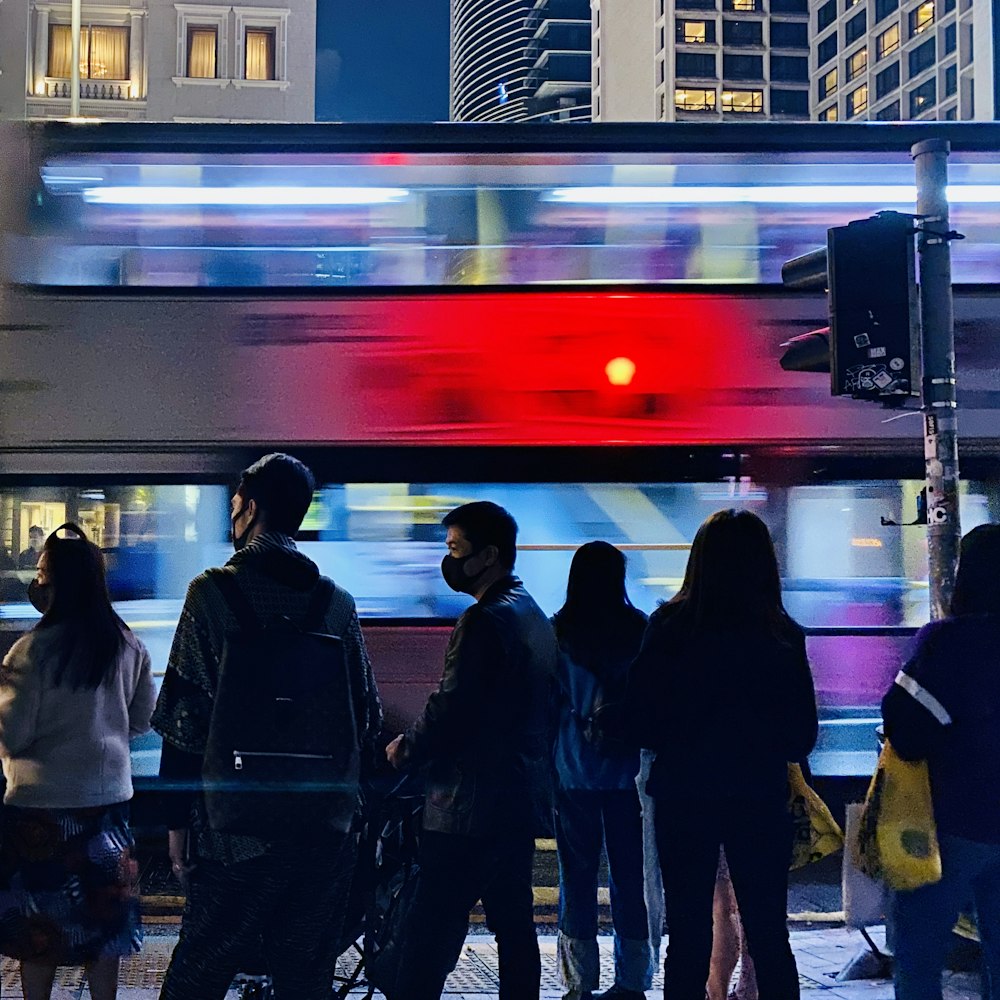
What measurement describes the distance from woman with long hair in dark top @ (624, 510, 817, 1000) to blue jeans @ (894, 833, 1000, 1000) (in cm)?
37

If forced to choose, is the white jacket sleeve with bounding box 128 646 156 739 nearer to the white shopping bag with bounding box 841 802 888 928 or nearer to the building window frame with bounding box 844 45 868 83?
Result: the white shopping bag with bounding box 841 802 888 928

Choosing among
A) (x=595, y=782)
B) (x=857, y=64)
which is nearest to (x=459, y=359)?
(x=595, y=782)

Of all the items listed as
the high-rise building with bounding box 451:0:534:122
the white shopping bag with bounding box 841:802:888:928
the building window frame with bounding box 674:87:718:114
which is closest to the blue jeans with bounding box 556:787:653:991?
the white shopping bag with bounding box 841:802:888:928

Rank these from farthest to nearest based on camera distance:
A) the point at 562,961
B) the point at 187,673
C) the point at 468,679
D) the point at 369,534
Result: 1. the point at 369,534
2. the point at 562,961
3. the point at 468,679
4. the point at 187,673

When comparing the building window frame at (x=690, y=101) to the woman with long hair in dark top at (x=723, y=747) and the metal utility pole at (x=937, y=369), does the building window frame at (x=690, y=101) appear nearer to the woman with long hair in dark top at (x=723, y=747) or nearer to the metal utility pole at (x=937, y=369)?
the metal utility pole at (x=937, y=369)

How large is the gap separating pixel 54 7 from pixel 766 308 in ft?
102

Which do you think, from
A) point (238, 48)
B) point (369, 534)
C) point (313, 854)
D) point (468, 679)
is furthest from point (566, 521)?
point (238, 48)

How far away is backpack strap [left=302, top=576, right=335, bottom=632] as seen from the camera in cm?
341

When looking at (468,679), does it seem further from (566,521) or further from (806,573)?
(806,573)

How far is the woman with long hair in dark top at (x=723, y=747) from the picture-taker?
370 cm

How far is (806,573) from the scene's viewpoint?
24.9 ft

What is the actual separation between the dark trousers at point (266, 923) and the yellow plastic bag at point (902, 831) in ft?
5.25

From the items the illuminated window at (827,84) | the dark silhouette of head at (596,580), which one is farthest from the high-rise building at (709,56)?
the dark silhouette of head at (596,580)

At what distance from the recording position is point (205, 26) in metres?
33.2
